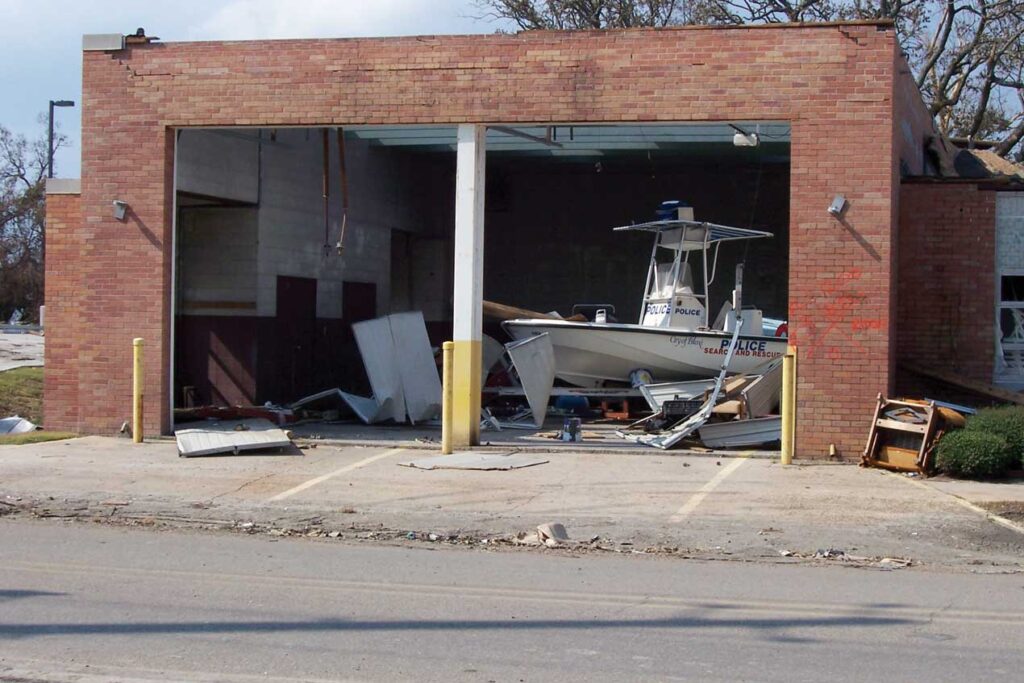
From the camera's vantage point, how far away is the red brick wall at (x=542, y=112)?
13.7 meters

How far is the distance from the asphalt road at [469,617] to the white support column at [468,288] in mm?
5448

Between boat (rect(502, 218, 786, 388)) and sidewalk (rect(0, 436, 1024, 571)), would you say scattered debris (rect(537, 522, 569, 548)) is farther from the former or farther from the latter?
boat (rect(502, 218, 786, 388))

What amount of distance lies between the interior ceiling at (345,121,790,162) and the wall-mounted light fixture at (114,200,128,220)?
4.56m

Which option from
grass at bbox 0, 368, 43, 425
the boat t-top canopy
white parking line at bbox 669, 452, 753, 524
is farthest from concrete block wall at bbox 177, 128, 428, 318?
white parking line at bbox 669, 452, 753, 524

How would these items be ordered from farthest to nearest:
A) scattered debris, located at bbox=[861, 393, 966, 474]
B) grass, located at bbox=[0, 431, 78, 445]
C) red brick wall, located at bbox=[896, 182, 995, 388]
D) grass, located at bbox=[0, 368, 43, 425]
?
grass, located at bbox=[0, 368, 43, 425] < red brick wall, located at bbox=[896, 182, 995, 388] < grass, located at bbox=[0, 431, 78, 445] < scattered debris, located at bbox=[861, 393, 966, 474]

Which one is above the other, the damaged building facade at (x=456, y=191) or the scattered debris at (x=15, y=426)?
the damaged building facade at (x=456, y=191)

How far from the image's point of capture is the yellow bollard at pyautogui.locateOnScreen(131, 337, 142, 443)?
14.6 metres

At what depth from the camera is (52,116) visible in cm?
3075

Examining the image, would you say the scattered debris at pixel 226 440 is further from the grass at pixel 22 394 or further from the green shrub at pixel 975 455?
the green shrub at pixel 975 455

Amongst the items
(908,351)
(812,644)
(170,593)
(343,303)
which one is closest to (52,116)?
(343,303)

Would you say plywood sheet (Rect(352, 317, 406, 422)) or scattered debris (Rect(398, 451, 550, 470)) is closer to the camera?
scattered debris (Rect(398, 451, 550, 470))

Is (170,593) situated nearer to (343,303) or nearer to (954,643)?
(954,643)

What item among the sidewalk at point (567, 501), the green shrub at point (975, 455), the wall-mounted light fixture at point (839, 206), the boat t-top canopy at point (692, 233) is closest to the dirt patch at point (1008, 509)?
the sidewalk at point (567, 501)

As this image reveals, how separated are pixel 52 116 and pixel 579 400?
1906 cm
